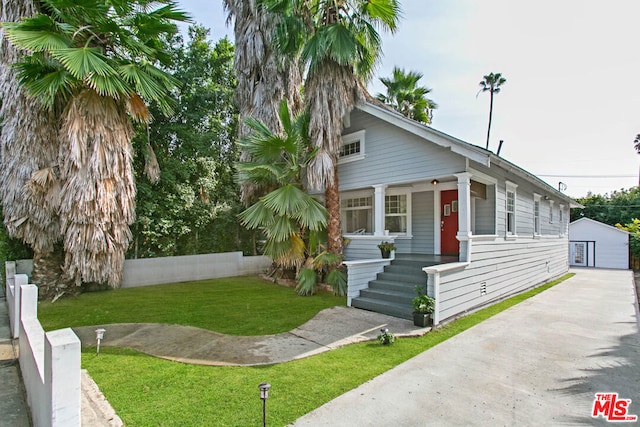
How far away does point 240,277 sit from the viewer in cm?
1368

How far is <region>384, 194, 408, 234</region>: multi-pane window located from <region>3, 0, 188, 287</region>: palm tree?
747 cm

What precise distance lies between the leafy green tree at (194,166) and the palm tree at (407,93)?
7548 millimetres

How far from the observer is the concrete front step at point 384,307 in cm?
695

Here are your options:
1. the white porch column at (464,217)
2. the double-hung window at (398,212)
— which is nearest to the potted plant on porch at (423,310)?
the white porch column at (464,217)

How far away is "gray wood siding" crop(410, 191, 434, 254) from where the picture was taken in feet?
34.5

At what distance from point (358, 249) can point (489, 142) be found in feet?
77.3

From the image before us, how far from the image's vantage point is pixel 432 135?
780cm

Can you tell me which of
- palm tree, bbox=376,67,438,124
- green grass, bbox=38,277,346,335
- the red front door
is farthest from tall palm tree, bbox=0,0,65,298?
palm tree, bbox=376,67,438,124

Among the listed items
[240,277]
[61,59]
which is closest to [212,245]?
[240,277]

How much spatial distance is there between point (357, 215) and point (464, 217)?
462 centimetres

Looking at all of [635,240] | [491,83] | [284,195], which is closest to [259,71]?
[284,195]

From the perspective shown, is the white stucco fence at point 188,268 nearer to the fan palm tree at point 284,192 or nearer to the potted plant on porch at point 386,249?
the fan palm tree at point 284,192

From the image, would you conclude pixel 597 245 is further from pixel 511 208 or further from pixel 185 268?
pixel 185 268

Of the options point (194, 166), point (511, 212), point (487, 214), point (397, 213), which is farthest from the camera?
point (194, 166)
